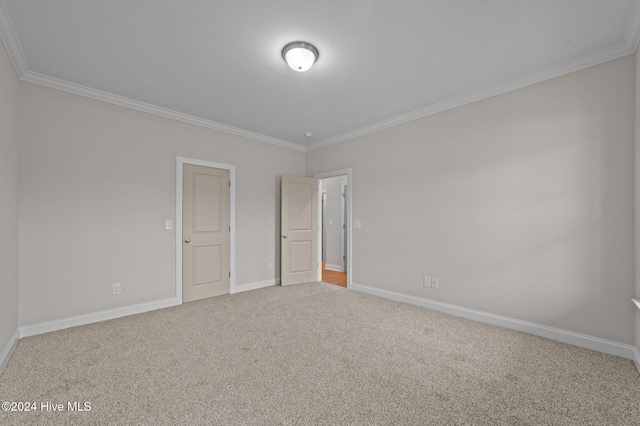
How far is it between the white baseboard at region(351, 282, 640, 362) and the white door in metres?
2.68

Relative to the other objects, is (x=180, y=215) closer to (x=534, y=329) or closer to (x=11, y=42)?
(x=11, y=42)

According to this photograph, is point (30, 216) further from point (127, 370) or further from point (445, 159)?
point (445, 159)

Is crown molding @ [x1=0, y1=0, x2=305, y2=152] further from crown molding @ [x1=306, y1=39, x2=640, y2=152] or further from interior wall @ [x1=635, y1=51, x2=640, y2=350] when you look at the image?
interior wall @ [x1=635, y1=51, x2=640, y2=350]

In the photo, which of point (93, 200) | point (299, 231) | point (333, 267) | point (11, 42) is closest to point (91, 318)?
point (93, 200)

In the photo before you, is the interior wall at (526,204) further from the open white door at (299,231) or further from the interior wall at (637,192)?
the open white door at (299,231)

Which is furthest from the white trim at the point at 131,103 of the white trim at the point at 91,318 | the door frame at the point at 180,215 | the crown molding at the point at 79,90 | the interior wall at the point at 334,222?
the white trim at the point at 91,318

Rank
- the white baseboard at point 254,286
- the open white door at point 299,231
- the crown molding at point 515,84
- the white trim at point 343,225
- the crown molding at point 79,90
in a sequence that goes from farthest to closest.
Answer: the white trim at point 343,225, the open white door at point 299,231, the white baseboard at point 254,286, the crown molding at point 515,84, the crown molding at point 79,90

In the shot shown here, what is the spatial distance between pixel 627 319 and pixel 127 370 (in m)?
4.18

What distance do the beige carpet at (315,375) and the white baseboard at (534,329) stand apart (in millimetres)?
99

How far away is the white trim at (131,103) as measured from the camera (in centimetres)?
287

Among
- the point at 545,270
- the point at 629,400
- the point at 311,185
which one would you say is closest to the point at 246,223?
the point at 311,185

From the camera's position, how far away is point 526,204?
2.88m

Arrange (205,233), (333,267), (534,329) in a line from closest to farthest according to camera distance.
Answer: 1. (534,329)
2. (205,233)
3. (333,267)

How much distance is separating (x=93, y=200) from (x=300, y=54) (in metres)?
2.87
